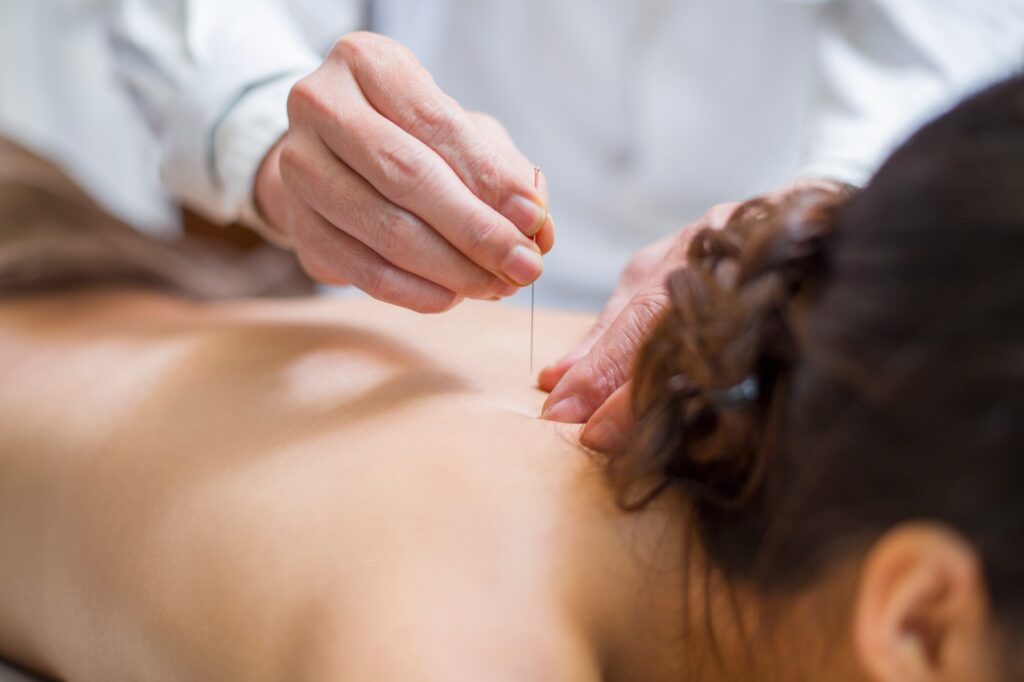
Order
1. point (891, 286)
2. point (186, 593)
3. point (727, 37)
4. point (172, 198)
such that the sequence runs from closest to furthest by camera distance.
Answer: point (891, 286) < point (186, 593) < point (727, 37) < point (172, 198)

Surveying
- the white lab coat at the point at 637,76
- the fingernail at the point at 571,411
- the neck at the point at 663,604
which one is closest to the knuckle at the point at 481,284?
the fingernail at the point at 571,411

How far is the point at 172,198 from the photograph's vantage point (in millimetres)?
1794

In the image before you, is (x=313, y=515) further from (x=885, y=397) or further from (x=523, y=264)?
(x=885, y=397)

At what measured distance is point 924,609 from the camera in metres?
0.58

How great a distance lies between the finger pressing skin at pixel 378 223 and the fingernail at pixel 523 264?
0.04 m

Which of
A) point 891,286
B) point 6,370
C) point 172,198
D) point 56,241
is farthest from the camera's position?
point 172,198

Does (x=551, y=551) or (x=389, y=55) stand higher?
(x=389, y=55)

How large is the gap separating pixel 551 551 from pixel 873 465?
0.66 feet

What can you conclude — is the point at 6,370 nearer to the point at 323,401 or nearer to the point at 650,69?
the point at 323,401

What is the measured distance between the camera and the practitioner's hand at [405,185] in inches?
Result: 30.6

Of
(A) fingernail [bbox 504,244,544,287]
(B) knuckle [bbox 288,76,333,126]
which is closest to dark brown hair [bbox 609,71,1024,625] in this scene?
(A) fingernail [bbox 504,244,544,287]

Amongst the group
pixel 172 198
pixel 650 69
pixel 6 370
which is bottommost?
pixel 172 198

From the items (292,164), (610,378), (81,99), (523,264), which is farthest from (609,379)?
(81,99)

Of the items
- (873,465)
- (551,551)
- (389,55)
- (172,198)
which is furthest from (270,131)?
(172,198)
